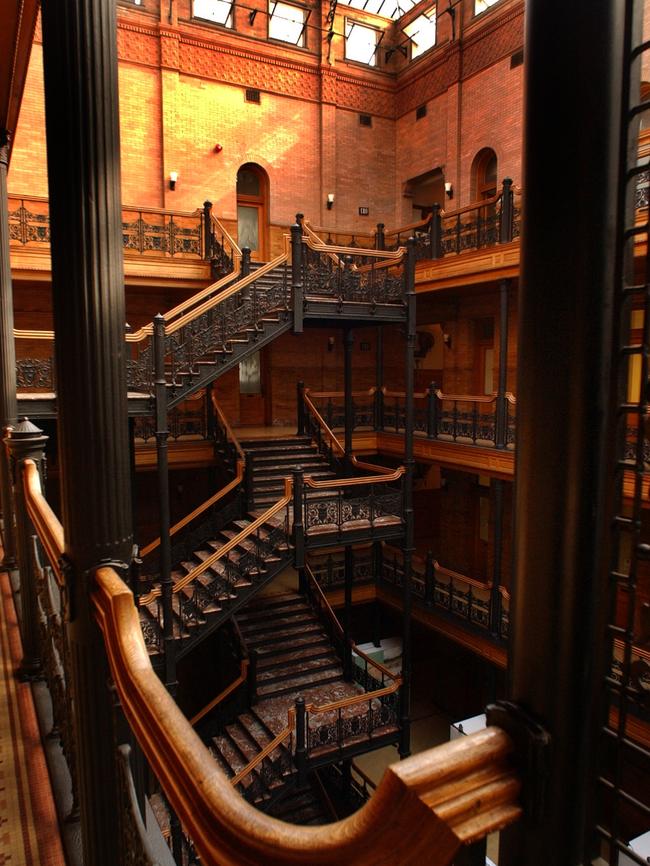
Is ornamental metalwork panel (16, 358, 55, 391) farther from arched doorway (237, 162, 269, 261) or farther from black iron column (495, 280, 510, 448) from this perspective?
arched doorway (237, 162, 269, 261)

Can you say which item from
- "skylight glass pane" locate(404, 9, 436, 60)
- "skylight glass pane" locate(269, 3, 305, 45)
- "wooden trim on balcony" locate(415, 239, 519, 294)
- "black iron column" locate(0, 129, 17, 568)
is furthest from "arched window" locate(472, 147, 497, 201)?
"black iron column" locate(0, 129, 17, 568)

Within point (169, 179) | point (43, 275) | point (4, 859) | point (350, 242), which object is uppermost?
point (169, 179)

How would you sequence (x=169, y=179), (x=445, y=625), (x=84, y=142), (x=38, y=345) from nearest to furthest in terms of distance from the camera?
(x=84, y=142) < (x=445, y=625) < (x=38, y=345) < (x=169, y=179)

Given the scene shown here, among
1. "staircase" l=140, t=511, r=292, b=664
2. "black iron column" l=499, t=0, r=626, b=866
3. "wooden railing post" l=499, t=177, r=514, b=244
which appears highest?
"wooden railing post" l=499, t=177, r=514, b=244

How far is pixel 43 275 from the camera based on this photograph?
12602mm

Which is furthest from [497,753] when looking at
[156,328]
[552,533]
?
[156,328]

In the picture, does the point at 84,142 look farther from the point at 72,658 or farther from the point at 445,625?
the point at 445,625

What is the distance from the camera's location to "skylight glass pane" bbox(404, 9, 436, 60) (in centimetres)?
Answer: 1752

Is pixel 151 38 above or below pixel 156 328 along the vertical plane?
above

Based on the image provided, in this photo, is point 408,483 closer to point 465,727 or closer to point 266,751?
point 465,727

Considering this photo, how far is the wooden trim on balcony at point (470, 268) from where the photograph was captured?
1189 cm

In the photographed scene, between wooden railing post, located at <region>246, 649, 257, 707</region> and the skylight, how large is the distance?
54.9ft

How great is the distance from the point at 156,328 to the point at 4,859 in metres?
7.47

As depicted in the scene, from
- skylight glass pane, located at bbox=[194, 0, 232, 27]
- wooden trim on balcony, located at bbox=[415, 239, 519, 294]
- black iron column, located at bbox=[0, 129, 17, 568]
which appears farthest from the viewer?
skylight glass pane, located at bbox=[194, 0, 232, 27]
